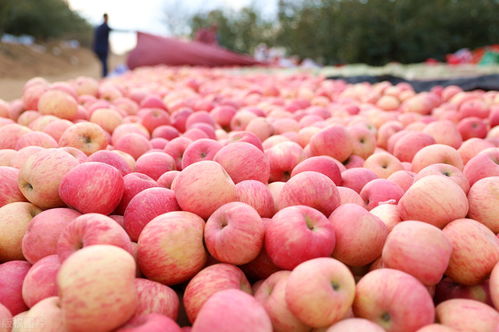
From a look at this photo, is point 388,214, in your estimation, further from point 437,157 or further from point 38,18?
point 38,18

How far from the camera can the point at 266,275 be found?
1.49m

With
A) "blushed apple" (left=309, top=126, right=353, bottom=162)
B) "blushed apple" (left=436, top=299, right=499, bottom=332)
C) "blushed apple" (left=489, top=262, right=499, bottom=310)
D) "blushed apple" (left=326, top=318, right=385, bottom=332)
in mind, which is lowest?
"blushed apple" (left=326, top=318, right=385, bottom=332)

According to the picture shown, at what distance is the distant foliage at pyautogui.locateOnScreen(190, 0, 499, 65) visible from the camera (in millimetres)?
14797

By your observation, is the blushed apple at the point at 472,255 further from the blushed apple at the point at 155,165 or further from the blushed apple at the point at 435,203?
the blushed apple at the point at 155,165

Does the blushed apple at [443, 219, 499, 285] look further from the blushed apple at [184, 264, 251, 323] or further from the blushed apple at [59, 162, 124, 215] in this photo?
the blushed apple at [59, 162, 124, 215]

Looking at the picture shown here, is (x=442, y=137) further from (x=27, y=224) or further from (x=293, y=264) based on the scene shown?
(x=27, y=224)

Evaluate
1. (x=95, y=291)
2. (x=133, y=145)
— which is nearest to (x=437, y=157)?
(x=133, y=145)

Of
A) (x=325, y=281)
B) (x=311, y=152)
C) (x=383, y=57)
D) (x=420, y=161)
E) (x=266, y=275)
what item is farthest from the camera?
(x=383, y=57)

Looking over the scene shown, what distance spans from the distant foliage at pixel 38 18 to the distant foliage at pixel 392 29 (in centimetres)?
1650

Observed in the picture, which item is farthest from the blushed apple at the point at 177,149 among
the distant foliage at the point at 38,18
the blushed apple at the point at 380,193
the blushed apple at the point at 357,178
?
the distant foliage at the point at 38,18

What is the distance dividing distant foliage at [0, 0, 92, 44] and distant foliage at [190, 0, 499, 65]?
1650cm

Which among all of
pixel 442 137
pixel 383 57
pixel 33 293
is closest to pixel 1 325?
pixel 33 293

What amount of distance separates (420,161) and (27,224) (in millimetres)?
1918

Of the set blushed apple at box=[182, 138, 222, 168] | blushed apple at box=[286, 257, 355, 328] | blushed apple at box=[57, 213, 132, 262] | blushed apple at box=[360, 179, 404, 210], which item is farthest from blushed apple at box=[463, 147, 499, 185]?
blushed apple at box=[57, 213, 132, 262]
